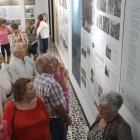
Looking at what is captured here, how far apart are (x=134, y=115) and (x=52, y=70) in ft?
3.55

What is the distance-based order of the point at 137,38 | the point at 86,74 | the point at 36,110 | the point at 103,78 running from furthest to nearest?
the point at 86,74 → the point at 103,78 → the point at 36,110 → the point at 137,38

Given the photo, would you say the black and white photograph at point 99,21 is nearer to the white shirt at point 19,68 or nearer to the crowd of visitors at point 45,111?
the crowd of visitors at point 45,111

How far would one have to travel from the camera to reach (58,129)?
3.50 metres

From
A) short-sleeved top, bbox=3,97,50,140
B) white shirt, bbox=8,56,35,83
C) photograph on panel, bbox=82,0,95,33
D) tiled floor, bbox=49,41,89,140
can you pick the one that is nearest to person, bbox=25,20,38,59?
tiled floor, bbox=49,41,89,140

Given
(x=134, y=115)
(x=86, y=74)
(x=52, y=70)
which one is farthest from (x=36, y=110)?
(x=86, y=74)

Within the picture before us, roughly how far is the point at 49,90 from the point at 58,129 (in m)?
0.73

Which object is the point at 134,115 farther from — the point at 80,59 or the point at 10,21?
the point at 10,21

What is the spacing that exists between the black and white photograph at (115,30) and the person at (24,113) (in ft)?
3.72

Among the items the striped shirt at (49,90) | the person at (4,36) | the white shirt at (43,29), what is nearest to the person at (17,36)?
the person at (4,36)

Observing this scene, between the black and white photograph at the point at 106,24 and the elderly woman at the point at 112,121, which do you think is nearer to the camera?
the elderly woman at the point at 112,121

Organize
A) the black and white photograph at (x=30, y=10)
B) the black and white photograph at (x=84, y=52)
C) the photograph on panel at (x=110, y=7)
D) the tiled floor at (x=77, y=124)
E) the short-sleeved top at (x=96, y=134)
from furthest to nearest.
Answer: the black and white photograph at (x=30, y=10) < the black and white photograph at (x=84, y=52) < the tiled floor at (x=77, y=124) < the photograph on panel at (x=110, y=7) < the short-sleeved top at (x=96, y=134)

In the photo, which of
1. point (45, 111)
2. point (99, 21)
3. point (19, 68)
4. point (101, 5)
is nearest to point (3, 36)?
point (19, 68)

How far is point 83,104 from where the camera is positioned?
550 centimetres

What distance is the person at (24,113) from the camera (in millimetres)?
2754
